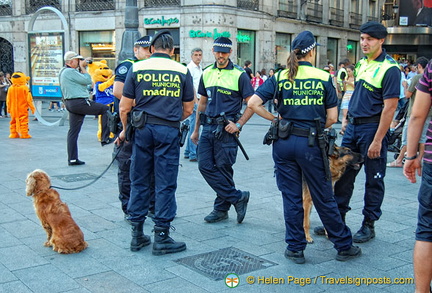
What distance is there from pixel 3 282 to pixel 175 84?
7.55 feet

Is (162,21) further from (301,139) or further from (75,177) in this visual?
(301,139)

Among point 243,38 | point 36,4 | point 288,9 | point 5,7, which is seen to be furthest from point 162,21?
point 5,7

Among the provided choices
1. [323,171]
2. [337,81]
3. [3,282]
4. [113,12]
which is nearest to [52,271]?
[3,282]

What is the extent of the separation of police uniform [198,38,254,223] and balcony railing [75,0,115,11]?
928 inches

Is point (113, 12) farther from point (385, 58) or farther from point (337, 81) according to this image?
point (385, 58)

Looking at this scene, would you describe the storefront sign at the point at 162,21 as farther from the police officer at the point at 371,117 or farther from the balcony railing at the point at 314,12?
the police officer at the point at 371,117

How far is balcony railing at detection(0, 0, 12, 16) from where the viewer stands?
3088 cm

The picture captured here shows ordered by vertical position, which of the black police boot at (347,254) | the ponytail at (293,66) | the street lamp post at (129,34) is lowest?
the black police boot at (347,254)

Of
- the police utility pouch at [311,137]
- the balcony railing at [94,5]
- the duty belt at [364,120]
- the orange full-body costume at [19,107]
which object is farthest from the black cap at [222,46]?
the balcony railing at [94,5]

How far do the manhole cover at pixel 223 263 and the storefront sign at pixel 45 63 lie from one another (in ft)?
35.7

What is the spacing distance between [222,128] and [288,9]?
1037 inches

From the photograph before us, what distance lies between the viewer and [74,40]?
28797 mm

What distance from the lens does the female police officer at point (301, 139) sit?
4508mm

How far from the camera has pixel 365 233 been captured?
524 cm
